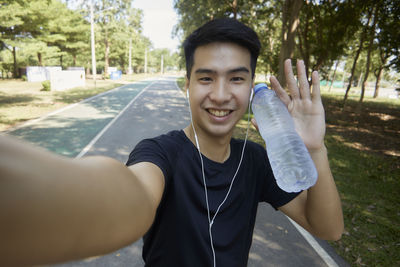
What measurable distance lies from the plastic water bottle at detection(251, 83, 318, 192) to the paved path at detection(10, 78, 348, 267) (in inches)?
73.3

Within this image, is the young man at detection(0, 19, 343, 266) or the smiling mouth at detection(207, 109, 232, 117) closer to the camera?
the young man at detection(0, 19, 343, 266)

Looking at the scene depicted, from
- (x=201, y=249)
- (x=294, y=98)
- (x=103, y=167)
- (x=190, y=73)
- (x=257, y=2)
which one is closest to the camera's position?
(x=103, y=167)

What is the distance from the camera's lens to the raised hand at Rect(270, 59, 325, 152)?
58.6 inches

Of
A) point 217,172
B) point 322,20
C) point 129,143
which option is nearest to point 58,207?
point 217,172

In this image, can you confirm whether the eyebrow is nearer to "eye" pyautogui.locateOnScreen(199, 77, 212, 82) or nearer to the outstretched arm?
"eye" pyautogui.locateOnScreen(199, 77, 212, 82)

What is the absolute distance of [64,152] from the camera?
7.07 meters

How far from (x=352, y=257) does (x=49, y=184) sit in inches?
171

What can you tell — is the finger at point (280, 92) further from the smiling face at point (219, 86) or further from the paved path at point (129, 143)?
the paved path at point (129, 143)

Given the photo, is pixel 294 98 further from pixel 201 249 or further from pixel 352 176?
pixel 352 176

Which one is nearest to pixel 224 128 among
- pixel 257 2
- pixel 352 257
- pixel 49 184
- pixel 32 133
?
pixel 49 184

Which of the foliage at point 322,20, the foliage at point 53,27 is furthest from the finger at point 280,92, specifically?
the foliage at point 53,27

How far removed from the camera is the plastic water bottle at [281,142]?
1.70 metres

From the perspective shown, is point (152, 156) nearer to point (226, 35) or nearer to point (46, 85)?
point (226, 35)

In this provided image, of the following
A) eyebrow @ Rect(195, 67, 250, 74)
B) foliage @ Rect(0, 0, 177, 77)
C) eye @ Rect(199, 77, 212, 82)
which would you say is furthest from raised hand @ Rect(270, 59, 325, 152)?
foliage @ Rect(0, 0, 177, 77)
